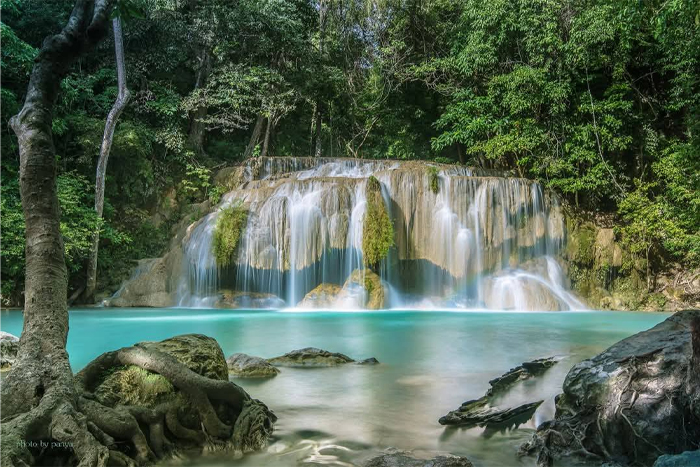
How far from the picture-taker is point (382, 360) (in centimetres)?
643

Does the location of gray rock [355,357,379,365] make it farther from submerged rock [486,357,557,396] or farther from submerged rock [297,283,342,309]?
submerged rock [297,283,342,309]

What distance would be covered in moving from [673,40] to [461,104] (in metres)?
6.76

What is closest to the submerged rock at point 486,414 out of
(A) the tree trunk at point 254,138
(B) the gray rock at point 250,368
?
(B) the gray rock at point 250,368

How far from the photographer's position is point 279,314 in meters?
12.4

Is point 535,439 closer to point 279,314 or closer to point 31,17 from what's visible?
point 279,314

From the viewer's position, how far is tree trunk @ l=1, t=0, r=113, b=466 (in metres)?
2.83

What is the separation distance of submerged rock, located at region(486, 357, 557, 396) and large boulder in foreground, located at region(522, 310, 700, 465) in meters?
1.01

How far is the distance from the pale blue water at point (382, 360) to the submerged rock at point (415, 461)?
252 mm

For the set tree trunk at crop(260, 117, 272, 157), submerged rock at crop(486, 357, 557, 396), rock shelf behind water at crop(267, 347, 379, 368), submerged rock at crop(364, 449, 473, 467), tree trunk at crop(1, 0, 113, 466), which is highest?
tree trunk at crop(260, 117, 272, 157)

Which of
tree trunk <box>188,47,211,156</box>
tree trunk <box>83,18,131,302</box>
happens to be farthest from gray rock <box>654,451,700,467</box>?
tree trunk <box>188,47,211,156</box>

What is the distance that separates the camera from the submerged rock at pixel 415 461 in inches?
111

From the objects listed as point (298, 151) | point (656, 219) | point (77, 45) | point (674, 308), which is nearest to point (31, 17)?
point (298, 151)

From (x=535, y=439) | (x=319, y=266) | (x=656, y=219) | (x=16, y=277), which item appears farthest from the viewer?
(x=656, y=219)

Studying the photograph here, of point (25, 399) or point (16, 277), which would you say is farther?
point (16, 277)
